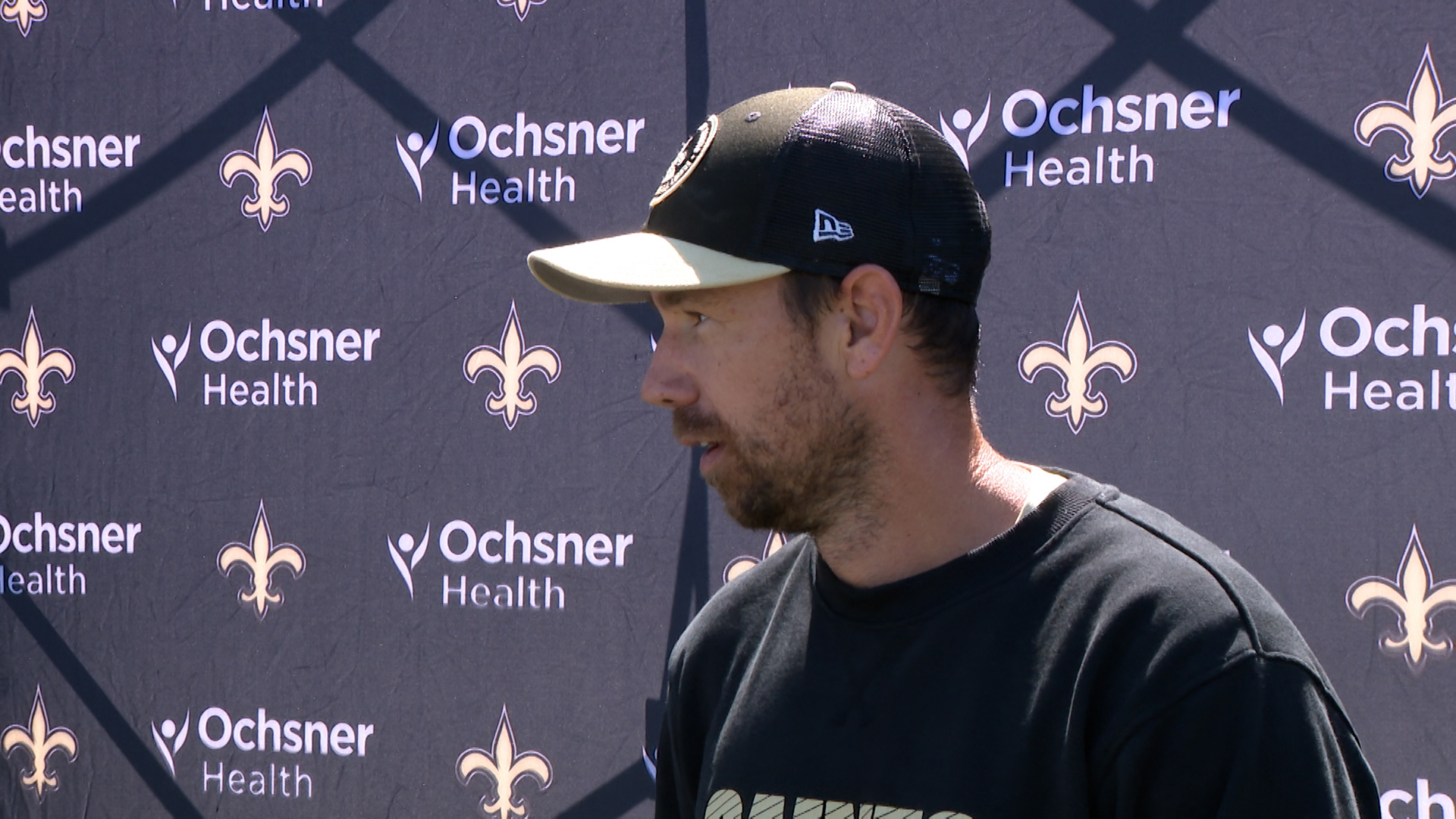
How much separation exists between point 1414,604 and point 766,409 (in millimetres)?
1428

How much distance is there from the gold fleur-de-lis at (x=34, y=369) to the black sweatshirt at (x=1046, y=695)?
205 cm

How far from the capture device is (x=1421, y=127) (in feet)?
6.47

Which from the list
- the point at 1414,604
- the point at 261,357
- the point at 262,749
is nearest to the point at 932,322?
the point at 1414,604

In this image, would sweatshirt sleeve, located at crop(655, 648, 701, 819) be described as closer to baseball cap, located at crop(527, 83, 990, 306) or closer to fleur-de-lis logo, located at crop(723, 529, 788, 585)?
baseball cap, located at crop(527, 83, 990, 306)

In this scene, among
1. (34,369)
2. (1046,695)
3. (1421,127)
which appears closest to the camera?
(1046,695)

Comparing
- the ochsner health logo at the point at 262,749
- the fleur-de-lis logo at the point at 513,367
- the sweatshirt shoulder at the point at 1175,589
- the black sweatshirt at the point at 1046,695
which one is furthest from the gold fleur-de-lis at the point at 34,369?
the sweatshirt shoulder at the point at 1175,589

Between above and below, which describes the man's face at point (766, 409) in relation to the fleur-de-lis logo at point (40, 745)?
above

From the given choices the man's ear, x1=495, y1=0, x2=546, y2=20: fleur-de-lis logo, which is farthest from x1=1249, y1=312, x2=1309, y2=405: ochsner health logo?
x1=495, y1=0, x2=546, y2=20: fleur-de-lis logo

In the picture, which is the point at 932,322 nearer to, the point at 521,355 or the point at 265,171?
the point at 521,355

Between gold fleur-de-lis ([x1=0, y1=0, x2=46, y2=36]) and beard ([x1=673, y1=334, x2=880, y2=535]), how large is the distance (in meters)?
2.28

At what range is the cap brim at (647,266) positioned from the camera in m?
1.07

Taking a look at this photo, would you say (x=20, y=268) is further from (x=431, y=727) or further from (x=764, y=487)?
(x=764, y=487)

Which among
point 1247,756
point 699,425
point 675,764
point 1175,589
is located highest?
point 699,425

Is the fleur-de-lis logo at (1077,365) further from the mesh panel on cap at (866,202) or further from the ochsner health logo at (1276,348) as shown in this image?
the mesh panel on cap at (866,202)
